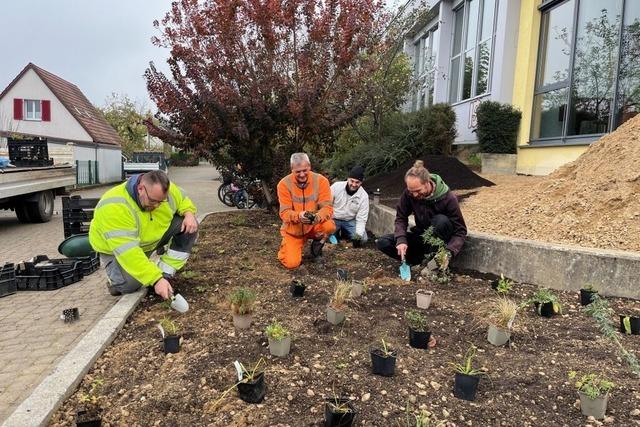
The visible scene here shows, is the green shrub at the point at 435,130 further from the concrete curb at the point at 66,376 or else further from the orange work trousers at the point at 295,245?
the concrete curb at the point at 66,376

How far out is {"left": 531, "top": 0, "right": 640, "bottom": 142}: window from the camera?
7977 mm

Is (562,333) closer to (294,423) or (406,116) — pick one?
(294,423)

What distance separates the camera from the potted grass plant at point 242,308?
3.33m

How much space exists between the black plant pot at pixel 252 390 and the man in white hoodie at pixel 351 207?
405 centimetres

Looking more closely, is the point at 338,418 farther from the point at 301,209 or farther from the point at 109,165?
the point at 109,165

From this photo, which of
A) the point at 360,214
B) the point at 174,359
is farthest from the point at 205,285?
the point at 360,214

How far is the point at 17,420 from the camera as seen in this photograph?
7.63ft

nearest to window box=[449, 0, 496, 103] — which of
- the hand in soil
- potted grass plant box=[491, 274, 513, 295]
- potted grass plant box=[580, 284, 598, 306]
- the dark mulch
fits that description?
the dark mulch

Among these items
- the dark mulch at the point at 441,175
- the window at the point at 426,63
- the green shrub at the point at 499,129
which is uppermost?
the window at the point at 426,63

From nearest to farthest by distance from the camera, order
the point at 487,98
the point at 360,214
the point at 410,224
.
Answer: the point at 410,224
the point at 360,214
the point at 487,98

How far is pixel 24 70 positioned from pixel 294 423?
3252 cm

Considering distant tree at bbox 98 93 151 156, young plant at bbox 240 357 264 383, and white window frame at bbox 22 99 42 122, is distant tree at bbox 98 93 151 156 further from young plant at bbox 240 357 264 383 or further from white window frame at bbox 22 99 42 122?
young plant at bbox 240 357 264 383

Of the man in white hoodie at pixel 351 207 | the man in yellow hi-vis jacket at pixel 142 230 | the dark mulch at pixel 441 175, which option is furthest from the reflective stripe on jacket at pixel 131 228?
the dark mulch at pixel 441 175

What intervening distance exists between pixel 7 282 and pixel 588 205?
5.97 m
